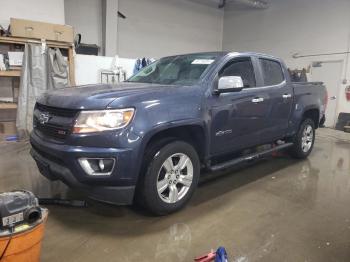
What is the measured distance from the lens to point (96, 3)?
892 cm

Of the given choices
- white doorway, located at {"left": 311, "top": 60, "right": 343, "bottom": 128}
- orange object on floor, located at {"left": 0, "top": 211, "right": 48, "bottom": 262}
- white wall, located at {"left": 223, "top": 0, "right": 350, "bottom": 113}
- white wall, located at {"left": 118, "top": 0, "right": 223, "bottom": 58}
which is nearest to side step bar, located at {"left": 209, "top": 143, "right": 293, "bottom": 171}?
orange object on floor, located at {"left": 0, "top": 211, "right": 48, "bottom": 262}

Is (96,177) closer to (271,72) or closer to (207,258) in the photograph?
(207,258)

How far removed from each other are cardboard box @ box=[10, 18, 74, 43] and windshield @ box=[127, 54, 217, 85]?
10.1 feet

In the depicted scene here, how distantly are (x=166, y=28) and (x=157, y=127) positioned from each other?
939 centimetres

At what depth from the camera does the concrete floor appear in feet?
7.10

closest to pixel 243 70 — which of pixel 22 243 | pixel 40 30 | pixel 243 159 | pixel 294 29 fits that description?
pixel 243 159

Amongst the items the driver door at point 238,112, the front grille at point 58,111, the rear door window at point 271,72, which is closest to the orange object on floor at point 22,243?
the front grille at point 58,111

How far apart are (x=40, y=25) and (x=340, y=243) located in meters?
5.92

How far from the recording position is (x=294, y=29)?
1026 cm

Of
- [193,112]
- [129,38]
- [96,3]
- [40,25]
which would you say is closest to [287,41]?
[129,38]

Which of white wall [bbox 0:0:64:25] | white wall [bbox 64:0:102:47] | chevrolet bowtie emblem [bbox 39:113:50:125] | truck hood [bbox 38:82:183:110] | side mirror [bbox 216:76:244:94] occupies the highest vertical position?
white wall [bbox 64:0:102:47]

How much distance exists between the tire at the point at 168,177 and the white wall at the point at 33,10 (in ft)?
17.2

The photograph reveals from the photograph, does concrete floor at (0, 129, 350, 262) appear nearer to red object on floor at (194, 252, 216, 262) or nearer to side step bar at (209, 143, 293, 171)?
red object on floor at (194, 252, 216, 262)

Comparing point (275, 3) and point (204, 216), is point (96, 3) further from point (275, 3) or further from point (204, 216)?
point (204, 216)
